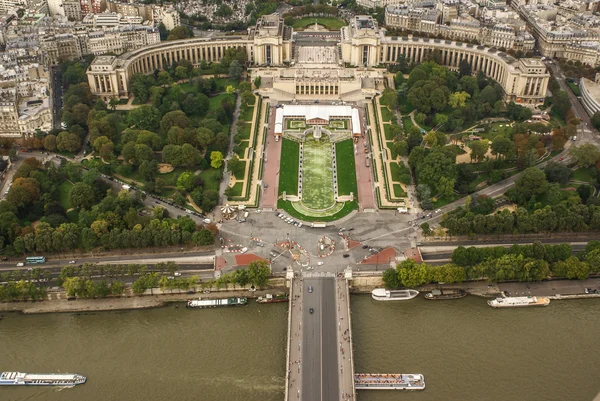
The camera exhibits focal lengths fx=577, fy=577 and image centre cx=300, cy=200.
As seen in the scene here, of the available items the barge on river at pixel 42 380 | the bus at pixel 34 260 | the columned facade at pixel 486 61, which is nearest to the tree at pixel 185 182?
the bus at pixel 34 260

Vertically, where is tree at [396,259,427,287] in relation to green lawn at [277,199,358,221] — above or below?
below

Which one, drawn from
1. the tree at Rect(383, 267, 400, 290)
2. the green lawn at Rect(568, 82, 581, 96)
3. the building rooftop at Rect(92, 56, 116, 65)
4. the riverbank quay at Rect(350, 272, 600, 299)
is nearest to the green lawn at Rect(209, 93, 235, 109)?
the building rooftop at Rect(92, 56, 116, 65)

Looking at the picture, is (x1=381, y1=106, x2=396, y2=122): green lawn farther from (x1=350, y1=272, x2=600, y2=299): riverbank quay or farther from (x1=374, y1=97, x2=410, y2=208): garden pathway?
(x1=350, y1=272, x2=600, y2=299): riverbank quay

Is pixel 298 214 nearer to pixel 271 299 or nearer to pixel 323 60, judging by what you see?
pixel 271 299

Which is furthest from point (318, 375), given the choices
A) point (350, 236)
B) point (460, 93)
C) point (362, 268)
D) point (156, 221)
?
point (460, 93)

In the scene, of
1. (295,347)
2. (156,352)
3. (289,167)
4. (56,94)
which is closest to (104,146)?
(56,94)
